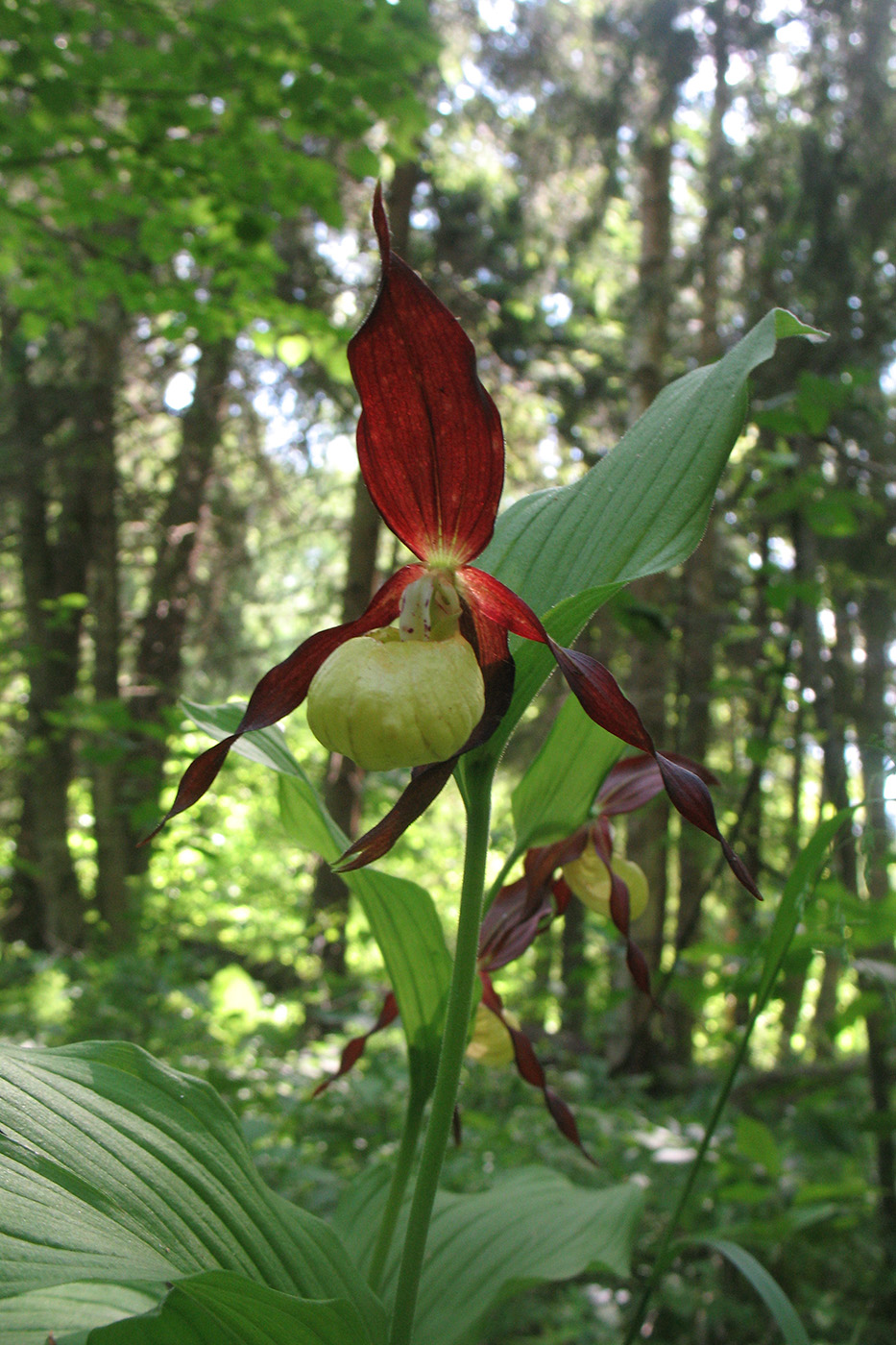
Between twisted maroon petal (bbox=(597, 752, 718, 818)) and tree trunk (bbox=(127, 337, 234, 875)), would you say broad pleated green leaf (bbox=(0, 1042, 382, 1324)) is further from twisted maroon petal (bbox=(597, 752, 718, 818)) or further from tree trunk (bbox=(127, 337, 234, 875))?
tree trunk (bbox=(127, 337, 234, 875))

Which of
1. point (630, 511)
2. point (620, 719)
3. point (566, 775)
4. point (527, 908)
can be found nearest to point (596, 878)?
point (527, 908)

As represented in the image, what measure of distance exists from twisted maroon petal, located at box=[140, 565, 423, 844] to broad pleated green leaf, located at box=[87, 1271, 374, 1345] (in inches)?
14.3

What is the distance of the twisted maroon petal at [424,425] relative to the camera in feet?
2.55

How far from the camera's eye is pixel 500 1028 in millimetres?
1176

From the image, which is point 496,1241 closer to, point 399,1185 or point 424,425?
point 399,1185

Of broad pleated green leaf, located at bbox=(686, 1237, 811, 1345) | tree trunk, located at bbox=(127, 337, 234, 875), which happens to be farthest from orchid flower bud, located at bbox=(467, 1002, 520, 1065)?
tree trunk, located at bbox=(127, 337, 234, 875)

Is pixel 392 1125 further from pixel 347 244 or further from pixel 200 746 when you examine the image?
pixel 347 244

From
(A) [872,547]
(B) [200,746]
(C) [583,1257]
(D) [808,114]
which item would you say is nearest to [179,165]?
(B) [200,746]

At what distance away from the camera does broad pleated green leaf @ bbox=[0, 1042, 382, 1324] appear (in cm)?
62

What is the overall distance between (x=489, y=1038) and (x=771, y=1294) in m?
0.43

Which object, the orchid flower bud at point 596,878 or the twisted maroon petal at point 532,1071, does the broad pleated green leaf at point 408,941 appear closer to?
the twisted maroon petal at point 532,1071

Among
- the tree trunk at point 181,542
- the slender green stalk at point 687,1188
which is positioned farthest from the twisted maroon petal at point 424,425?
the tree trunk at point 181,542

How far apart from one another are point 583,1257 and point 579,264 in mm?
7621

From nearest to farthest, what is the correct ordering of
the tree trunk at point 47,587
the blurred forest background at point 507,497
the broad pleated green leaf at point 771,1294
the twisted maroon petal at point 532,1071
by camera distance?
the broad pleated green leaf at point 771,1294
the twisted maroon petal at point 532,1071
the blurred forest background at point 507,497
the tree trunk at point 47,587
